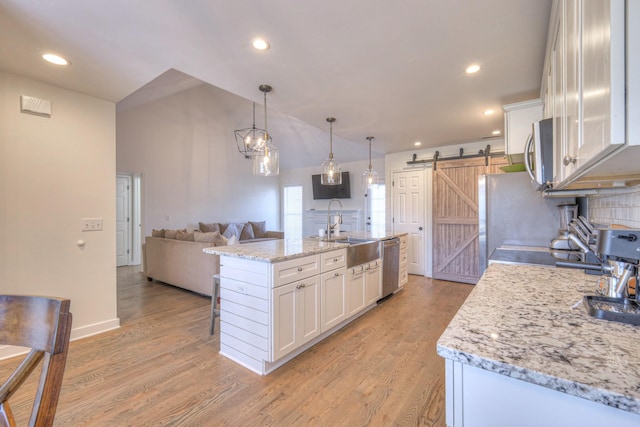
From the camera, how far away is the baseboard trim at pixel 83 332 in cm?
238

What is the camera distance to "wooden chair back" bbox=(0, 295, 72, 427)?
2.39 ft

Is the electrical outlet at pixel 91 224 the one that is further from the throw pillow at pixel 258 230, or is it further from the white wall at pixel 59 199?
the throw pillow at pixel 258 230

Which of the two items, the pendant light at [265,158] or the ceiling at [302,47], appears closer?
the ceiling at [302,47]

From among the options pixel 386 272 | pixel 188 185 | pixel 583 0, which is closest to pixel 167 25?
pixel 583 0

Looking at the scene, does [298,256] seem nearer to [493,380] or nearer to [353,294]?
[353,294]

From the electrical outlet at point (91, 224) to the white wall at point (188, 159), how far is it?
3124 mm

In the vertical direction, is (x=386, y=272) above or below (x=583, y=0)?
below

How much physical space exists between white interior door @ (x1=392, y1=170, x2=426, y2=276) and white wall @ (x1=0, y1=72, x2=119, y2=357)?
441 centimetres

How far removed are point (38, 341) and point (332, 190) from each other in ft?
22.9

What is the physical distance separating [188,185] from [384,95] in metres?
5.28

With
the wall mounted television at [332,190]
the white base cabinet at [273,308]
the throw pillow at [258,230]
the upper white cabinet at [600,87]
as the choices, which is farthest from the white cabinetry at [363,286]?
the throw pillow at [258,230]

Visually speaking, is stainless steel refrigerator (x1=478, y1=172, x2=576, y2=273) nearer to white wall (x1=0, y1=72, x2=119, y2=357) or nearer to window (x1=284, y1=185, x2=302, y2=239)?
white wall (x1=0, y1=72, x2=119, y2=357)

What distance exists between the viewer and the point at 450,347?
2.31ft

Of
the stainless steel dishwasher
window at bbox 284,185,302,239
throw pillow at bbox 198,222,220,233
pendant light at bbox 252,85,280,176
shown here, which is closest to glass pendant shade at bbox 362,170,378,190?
the stainless steel dishwasher
